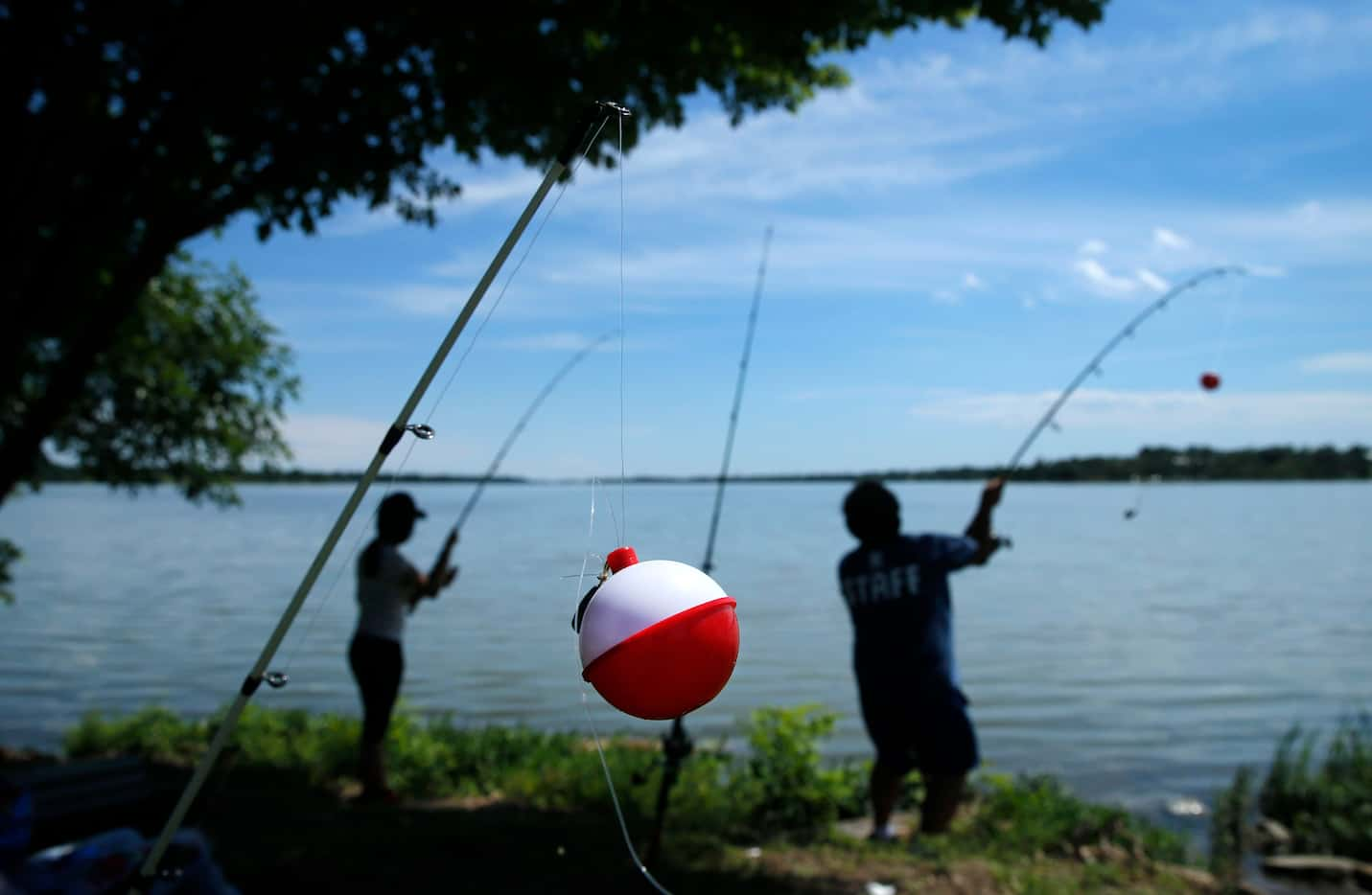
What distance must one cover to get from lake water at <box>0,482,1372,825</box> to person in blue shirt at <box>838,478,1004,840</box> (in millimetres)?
1563

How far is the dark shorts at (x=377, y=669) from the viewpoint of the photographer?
656 centimetres

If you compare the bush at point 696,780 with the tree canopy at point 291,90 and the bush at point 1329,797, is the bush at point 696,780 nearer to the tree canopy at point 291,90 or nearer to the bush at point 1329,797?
the bush at point 1329,797

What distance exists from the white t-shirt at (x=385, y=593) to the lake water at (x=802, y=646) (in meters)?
0.68

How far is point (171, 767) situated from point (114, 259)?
3890 mm

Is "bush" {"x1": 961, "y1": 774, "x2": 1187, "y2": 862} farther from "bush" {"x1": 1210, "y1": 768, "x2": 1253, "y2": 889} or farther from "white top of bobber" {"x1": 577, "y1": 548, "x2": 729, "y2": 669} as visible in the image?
"white top of bobber" {"x1": 577, "y1": 548, "x2": 729, "y2": 669}

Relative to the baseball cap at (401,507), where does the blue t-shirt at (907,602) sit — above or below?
below

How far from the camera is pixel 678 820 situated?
6773 millimetres

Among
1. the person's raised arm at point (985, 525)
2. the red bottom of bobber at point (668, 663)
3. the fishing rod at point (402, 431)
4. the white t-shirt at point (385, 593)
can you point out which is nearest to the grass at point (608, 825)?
the white t-shirt at point (385, 593)

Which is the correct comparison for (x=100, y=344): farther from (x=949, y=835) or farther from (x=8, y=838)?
(x=949, y=835)

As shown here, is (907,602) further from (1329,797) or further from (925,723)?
(1329,797)

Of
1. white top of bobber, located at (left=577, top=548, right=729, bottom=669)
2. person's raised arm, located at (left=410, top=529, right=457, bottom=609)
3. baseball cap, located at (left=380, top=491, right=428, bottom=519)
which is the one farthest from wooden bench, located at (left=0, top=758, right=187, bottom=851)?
white top of bobber, located at (left=577, top=548, right=729, bottom=669)

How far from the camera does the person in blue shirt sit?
5.72m

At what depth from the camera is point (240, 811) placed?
7.18 m

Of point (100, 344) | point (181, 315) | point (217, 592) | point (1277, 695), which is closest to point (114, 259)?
point (100, 344)
